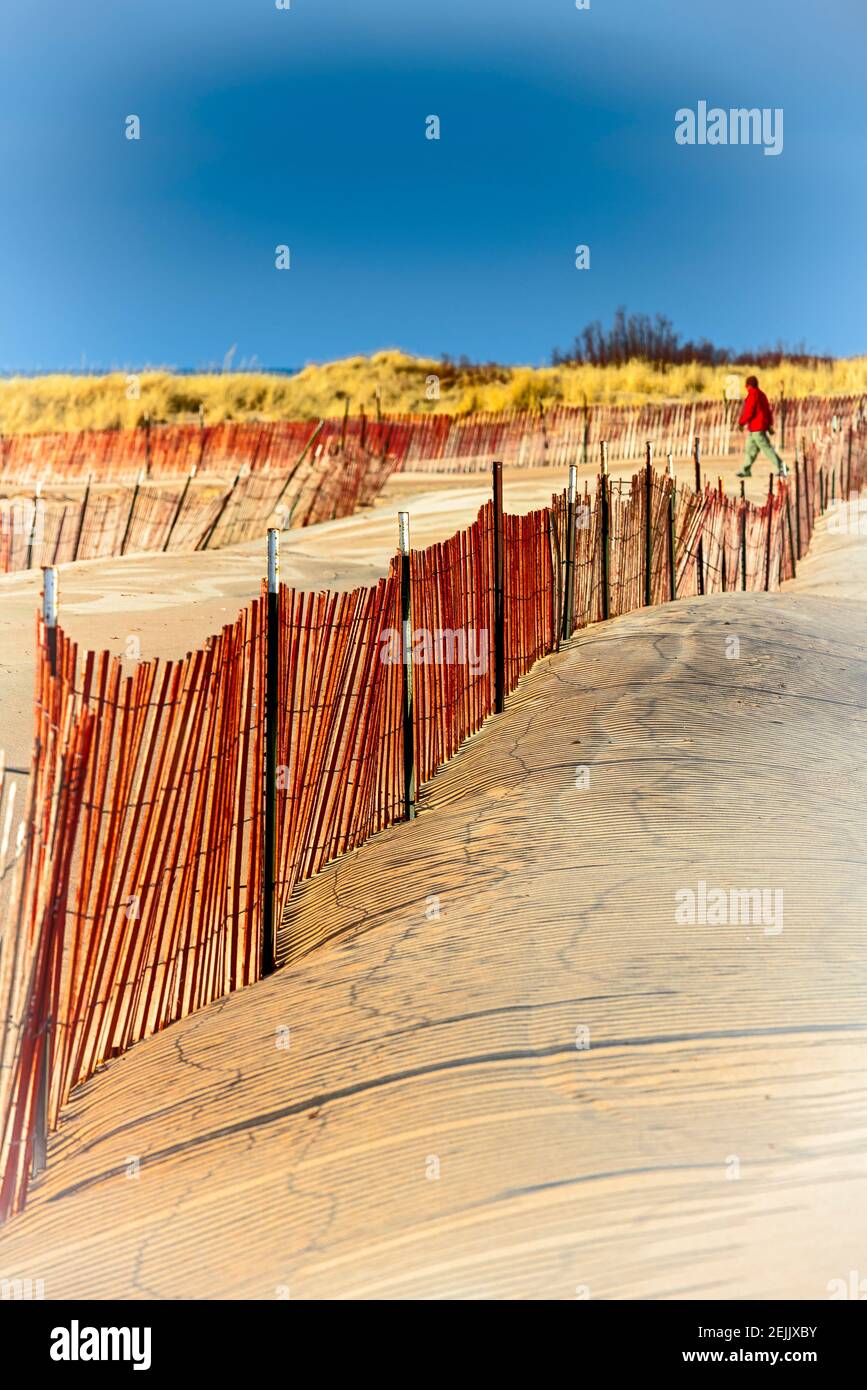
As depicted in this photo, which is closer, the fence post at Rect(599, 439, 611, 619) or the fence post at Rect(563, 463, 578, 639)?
the fence post at Rect(563, 463, 578, 639)

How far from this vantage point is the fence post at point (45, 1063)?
3783 millimetres

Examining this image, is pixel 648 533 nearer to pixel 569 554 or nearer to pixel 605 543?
pixel 605 543

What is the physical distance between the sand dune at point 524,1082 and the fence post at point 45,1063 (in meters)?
0.05

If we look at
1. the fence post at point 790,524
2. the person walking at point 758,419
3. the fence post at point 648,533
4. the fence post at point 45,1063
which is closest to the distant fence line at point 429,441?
the person walking at point 758,419

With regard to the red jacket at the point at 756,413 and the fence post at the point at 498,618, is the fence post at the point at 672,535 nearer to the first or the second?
the fence post at the point at 498,618

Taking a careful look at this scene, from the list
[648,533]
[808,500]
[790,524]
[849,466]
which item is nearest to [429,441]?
[849,466]

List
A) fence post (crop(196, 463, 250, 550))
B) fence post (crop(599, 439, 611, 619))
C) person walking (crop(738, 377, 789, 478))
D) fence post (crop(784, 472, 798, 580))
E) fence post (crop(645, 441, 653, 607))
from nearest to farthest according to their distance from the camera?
fence post (crop(599, 439, 611, 619)) → fence post (crop(645, 441, 653, 607)) → fence post (crop(784, 472, 798, 580)) → fence post (crop(196, 463, 250, 550)) → person walking (crop(738, 377, 789, 478))

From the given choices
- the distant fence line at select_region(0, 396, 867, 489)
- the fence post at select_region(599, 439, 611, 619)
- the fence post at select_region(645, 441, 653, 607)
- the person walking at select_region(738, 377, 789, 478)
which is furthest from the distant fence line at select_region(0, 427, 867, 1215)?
the distant fence line at select_region(0, 396, 867, 489)

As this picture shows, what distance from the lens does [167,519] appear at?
18.8 meters

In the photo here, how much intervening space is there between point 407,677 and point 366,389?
142 feet

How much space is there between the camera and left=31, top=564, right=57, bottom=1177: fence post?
378cm

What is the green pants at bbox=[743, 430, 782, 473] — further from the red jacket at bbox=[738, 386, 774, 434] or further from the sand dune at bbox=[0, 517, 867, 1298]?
the sand dune at bbox=[0, 517, 867, 1298]

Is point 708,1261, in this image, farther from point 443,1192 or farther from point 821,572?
point 821,572

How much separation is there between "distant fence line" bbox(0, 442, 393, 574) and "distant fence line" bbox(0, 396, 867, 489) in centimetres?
550
